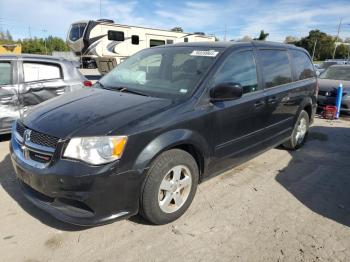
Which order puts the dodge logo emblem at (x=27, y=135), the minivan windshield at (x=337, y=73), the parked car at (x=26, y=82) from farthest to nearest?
the minivan windshield at (x=337, y=73) < the parked car at (x=26, y=82) < the dodge logo emblem at (x=27, y=135)

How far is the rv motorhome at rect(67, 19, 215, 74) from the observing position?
1523 centimetres

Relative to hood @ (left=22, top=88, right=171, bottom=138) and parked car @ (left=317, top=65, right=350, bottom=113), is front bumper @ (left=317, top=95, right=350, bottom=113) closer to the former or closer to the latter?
parked car @ (left=317, top=65, right=350, bottom=113)

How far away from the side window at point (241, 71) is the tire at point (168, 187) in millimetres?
1013

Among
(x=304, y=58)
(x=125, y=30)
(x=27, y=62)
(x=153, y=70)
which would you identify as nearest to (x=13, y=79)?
(x=27, y=62)

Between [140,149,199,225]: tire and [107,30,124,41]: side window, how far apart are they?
1367 centimetres

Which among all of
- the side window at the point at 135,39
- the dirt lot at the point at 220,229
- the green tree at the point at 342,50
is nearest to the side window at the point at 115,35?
the side window at the point at 135,39

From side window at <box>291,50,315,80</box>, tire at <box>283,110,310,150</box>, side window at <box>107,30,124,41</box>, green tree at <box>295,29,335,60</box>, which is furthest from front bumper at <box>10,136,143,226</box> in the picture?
green tree at <box>295,29,335,60</box>

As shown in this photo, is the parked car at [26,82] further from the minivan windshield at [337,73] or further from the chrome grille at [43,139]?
the minivan windshield at [337,73]

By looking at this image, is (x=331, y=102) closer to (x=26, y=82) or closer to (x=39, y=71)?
(x=39, y=71)

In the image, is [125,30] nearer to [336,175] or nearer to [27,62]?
[27,62]

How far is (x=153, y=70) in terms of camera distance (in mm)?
3988

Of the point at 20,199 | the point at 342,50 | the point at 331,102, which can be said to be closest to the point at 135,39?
the point at 331,102

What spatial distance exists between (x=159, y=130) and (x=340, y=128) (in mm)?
6278

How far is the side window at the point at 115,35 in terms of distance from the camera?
15.6 meters
